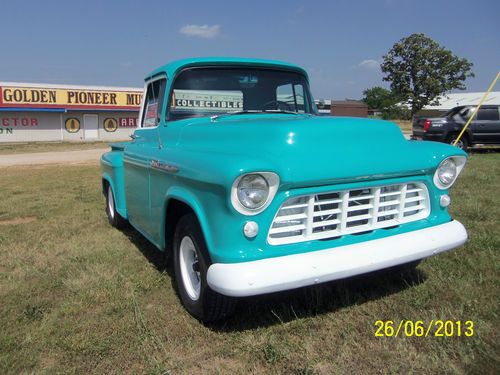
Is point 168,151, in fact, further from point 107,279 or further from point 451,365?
point 451,365

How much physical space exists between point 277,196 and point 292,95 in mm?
1956

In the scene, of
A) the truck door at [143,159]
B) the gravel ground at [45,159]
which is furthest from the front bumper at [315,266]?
the gravel ground at [45,159]

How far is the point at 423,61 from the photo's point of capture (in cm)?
4728

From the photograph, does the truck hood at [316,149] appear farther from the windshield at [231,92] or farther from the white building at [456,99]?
the white building at [456,99]

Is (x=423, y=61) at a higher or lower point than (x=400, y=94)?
higher

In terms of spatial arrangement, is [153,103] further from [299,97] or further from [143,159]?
[299,97]

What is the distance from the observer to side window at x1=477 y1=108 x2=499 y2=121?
46.2 feet

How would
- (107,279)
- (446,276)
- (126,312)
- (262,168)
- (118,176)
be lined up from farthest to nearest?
(118,176)
(107,279)
(446,276)
(126,312)
(262,168)

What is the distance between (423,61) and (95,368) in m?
51.6

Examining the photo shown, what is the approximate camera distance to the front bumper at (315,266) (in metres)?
2.18

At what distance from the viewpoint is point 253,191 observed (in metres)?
2.27

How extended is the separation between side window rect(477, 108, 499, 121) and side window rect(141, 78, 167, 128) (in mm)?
13160

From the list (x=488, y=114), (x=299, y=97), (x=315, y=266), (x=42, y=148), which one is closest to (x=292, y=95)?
(x=299, y=97)

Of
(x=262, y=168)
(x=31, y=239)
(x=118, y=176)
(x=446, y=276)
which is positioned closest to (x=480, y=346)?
(x=446, y=276)
